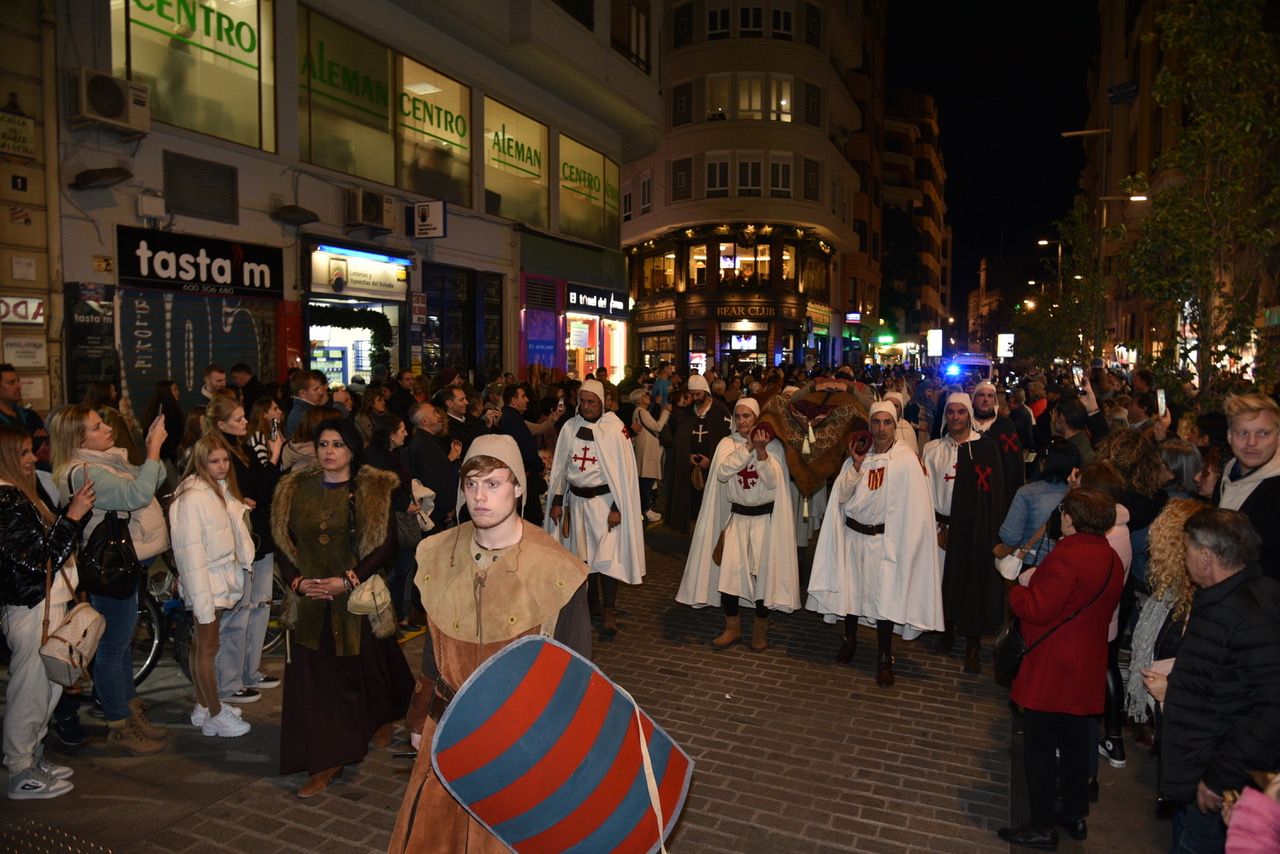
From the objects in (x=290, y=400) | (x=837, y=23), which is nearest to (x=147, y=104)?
(x=290, y=400)

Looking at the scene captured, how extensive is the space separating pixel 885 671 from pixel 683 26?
3968 centimetres

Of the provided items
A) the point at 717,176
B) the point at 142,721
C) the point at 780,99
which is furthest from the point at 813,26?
the point at 142,721

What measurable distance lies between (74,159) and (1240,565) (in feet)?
40.8

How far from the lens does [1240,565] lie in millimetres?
3520

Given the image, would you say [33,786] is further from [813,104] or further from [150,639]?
[813,104]

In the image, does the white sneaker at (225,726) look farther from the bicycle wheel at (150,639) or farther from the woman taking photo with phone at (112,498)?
the bicycle wheel at (150,639)

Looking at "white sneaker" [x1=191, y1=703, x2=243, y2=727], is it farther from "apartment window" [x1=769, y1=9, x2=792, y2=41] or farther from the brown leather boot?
"apartment window" [x1=769, y1=9, x2=792, y2=41]

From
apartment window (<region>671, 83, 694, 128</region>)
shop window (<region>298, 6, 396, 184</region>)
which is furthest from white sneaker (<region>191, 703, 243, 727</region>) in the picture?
apartment window (<region>671, 83, 694, 128</region>)

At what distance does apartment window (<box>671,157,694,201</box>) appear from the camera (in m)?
40.9

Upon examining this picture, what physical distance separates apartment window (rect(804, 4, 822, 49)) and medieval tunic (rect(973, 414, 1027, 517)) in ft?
120

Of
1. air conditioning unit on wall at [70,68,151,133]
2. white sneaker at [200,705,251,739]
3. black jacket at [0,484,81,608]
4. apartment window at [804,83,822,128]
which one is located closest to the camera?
black jacket at [0,484,81,608]

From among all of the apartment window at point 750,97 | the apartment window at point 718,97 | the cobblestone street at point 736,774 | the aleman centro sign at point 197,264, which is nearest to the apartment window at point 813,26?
the apartment window at point 750,97

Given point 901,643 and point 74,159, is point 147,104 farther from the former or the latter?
point 901,643

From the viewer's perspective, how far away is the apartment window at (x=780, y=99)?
132ft
